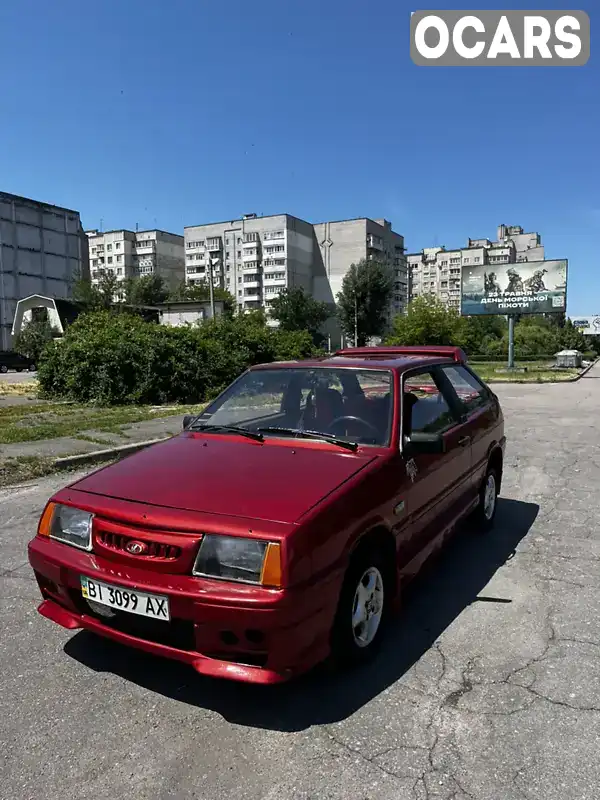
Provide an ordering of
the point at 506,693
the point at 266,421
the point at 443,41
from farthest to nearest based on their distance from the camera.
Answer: the point at 443,41 < the point at 266,421 < the point at 506,693

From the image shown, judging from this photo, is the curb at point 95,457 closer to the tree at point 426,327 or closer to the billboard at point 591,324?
the tree at point 426,327

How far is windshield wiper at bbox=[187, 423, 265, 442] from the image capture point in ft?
11.9

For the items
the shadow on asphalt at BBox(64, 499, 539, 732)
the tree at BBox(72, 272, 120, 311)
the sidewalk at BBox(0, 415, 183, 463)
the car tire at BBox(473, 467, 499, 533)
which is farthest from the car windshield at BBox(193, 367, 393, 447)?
the tree at BBox(72, 272, 120, 311)

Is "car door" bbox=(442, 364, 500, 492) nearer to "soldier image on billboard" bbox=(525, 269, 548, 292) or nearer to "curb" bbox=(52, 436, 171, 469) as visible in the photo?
"curb" bbox=(52, 436, 171, 469)

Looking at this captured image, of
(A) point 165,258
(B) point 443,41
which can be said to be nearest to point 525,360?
(B) point 443,41

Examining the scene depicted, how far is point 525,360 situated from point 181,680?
5729 cm

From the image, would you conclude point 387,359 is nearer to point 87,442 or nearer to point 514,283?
point 87,442

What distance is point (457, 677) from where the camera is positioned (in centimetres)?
295

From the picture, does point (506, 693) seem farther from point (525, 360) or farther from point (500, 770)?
point (525, 360)

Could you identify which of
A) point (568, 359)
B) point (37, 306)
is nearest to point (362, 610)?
point (568, 359)

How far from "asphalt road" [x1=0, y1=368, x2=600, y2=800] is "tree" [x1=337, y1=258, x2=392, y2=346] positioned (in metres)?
78.6

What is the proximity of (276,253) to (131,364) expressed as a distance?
83.7 m

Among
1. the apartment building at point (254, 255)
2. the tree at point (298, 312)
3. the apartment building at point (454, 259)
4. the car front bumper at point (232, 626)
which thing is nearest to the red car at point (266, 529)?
the car front bumper at point (232, 626)

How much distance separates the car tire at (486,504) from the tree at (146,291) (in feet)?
218
